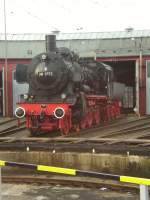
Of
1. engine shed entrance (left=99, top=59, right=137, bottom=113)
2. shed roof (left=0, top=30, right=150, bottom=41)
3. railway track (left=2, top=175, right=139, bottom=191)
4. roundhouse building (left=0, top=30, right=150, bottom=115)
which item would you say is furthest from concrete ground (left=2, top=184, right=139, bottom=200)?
shed roof (left=0, top=30, right=150, bottom=41)

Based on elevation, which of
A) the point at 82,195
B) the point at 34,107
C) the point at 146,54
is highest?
the point at 146,54

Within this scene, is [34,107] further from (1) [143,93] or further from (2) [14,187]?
(1) [143,93]

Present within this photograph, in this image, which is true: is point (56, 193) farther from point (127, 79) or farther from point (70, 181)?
point (127, 79)

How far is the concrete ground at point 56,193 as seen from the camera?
29.7 feet

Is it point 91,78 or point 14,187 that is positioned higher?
point 91,78

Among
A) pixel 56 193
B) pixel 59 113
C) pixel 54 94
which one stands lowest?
pixel 56 193

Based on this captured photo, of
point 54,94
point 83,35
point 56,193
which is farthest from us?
point 83,35

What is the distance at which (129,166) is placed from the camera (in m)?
11.2

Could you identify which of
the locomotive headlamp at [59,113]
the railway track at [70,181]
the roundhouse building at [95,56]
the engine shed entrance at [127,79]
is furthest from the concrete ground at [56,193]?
the engine shed entrance at [127,79]

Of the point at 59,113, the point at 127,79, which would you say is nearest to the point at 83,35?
the point at 127,79

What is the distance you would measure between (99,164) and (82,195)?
7.65 feet

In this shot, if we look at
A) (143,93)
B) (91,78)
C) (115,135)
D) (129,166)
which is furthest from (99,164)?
(143,93)

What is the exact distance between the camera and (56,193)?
9461mm

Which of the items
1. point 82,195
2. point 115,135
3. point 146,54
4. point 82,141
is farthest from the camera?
point 146,54
